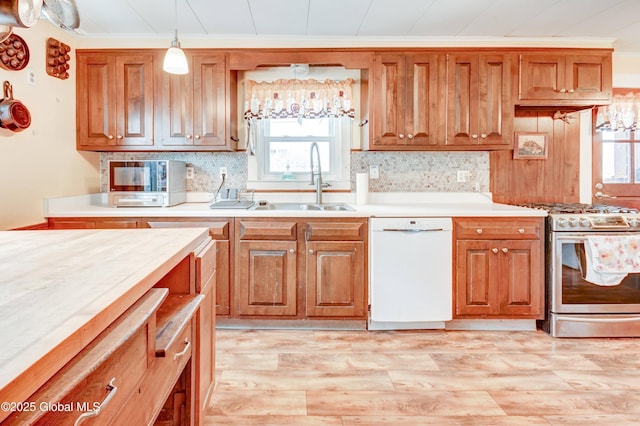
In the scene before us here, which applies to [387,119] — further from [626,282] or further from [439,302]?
[626,282]

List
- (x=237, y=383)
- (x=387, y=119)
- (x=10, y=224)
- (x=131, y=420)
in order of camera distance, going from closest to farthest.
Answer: (x=131, y=420) → (x=237, y=383) → (x=10, y=224) → (x=387, y=119)

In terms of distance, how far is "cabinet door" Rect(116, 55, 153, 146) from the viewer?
3115 millimetres

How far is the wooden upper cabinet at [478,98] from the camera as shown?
3.12m

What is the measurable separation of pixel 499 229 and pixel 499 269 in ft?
0.94

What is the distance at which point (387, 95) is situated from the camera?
3121 millimetres

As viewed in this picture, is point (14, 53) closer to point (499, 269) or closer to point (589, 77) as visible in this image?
point (499, 269)

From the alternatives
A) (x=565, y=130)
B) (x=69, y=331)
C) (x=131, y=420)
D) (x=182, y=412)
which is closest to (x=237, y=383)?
(x=182, y=412)

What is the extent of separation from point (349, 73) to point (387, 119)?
63 centimetres

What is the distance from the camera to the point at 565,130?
11.4 ft

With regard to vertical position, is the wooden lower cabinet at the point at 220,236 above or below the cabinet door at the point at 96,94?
below

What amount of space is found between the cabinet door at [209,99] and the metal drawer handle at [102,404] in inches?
102

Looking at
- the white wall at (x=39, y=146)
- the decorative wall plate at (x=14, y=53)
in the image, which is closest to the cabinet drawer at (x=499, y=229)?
the white wall at (x=39, y=146)

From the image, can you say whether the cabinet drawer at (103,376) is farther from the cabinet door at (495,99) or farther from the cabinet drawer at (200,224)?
the cabinet door at (495,99)

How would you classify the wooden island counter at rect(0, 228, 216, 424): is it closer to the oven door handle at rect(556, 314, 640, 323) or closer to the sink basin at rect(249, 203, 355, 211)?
the sink basin at rect(249, 203, 355, 211)
